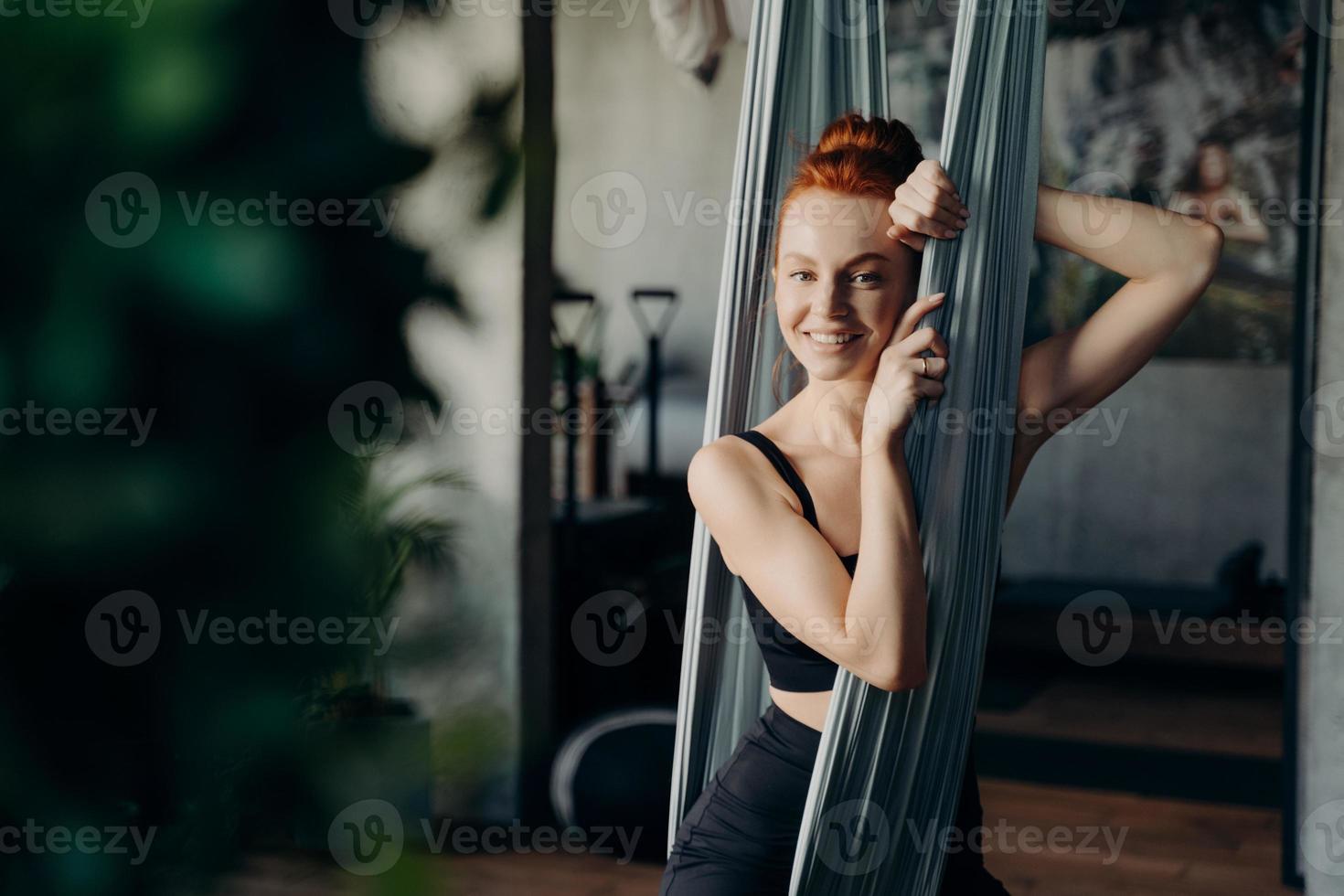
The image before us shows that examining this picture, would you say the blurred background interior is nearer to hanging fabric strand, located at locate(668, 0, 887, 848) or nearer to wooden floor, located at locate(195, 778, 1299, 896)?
wooden floor, located at locate(195, 778, 1299, 896)

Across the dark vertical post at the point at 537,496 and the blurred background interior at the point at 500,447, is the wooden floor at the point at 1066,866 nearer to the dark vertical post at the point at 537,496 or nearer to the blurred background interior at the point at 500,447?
the blurred background interior at the point at 500,447

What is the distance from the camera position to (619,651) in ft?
12.2

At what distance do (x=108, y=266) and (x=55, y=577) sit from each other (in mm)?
247

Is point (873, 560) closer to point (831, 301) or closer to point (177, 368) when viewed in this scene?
point (831, 301)

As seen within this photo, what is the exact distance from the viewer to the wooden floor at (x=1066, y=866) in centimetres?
273

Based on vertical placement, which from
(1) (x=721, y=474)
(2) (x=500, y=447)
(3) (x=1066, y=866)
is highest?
(1) (x=721, y=474)

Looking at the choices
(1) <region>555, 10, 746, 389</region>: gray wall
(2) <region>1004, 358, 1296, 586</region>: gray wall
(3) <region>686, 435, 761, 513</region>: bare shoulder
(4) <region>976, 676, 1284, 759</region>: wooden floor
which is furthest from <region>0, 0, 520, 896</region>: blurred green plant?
(1) <region>555, 10, 746, 389</region>: gray wall

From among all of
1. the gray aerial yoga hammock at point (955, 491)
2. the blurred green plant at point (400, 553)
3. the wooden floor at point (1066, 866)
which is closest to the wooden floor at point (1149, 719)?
the wooden floor at point (1066, 866)

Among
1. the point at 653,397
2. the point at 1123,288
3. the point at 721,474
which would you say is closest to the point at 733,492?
the point at 721,474

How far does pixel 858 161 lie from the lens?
1.12 metres

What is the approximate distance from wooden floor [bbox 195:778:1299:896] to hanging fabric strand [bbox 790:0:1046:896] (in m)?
1.75

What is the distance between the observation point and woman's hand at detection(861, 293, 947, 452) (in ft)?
3.37

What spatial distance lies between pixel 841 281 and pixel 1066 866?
2.15m

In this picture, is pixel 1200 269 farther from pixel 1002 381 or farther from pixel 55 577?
pixel 55 577
